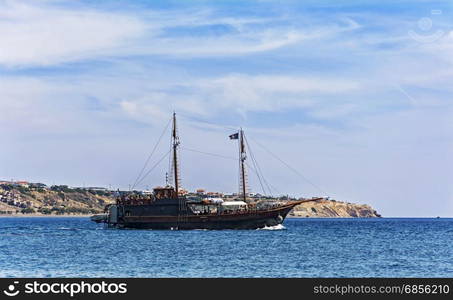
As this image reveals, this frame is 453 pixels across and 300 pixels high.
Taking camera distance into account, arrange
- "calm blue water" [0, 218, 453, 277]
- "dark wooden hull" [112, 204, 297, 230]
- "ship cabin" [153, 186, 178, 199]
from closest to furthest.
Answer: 1. "calm blue water" [0, 218, 453, 277]
2. "dark wooden hull" [112, 204, 297, 230]
3. "ship cabin" [153, 186, 178, 199]

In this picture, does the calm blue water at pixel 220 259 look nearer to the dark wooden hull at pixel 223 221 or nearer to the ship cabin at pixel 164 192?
the dark wooden hull at pixel 223 221

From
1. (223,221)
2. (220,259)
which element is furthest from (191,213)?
(220,259)

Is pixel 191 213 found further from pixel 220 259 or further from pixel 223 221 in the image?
pixel 220 259

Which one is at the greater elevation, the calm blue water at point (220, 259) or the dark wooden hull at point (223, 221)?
the dark wooden hull at point (223, 221)

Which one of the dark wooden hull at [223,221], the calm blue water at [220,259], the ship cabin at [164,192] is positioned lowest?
the calm blue water at [220,259]

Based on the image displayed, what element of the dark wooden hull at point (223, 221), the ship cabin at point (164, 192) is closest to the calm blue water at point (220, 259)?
the dark wooden hull at point (223, 221)

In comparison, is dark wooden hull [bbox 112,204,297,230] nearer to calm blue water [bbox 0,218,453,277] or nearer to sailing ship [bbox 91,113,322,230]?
sailing ship [bbox 91,113,322,230]

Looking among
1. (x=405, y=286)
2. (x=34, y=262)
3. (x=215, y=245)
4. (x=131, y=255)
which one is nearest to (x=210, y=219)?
(x=215, y=245)

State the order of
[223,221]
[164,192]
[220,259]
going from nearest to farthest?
[220,259]
[223,221]
[164,192]

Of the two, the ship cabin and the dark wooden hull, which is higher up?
the ship cabin

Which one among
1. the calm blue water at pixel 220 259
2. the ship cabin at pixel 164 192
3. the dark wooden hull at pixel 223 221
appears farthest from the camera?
the ship cabin at pixel 164 192

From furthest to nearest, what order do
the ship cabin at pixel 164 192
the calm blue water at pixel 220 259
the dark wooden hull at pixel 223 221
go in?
the ship cabin at pixel 164 192 → the dark wooden hull at pixel 223 221 → the calm blue water at pixel 220 259

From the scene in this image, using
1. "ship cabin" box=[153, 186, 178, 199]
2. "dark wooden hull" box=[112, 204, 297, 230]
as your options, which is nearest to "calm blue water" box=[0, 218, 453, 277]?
"dark wooden hull" box=[112, 204, 297, 230]

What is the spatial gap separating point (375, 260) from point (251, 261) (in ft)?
41.6
